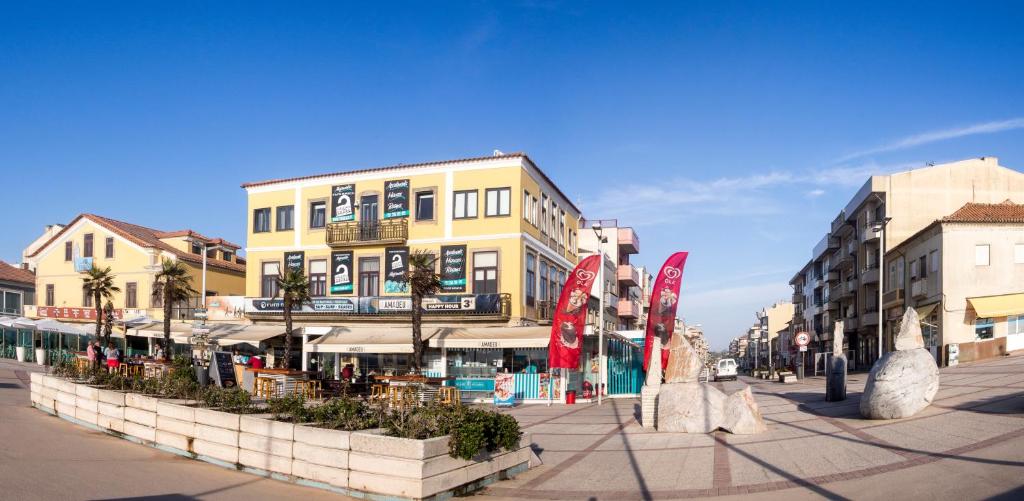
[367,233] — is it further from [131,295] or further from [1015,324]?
[1015,324]

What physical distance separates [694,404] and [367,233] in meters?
22.4

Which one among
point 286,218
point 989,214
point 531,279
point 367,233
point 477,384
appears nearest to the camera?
point 477,384

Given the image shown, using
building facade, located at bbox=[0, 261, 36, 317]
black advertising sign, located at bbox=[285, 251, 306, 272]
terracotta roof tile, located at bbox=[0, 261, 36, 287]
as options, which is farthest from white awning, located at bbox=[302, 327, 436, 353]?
terracotta roof tile, located at bbox=[0, 261, 36, 287]

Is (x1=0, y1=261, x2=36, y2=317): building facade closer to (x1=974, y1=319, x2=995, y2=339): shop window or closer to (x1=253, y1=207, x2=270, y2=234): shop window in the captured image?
(x1=253, y1=207, x2=270, y2=234): shop window

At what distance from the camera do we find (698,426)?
682 inches

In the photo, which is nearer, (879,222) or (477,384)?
(477,384)

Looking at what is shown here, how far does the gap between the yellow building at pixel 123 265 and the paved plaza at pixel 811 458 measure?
34.5 metres

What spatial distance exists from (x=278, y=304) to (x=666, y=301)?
62.2 ft

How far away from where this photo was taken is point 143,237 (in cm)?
4881

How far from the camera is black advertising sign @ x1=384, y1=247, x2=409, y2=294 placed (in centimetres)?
3547

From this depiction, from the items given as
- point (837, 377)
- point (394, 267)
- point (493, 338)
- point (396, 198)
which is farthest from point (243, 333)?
point (837, 377)

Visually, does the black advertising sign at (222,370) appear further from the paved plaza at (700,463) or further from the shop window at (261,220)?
the shop window at (261,220)

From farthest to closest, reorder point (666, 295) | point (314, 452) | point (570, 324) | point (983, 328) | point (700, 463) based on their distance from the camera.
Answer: point (983, 328) < point (666, 295) < point (570, 324) < point (700, 463) < point (314, 452)

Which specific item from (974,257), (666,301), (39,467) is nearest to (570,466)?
(39,467)
